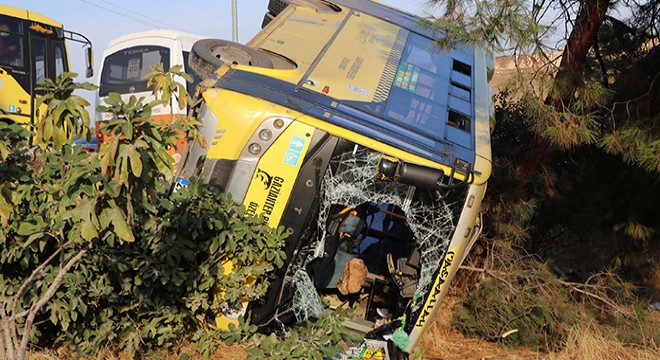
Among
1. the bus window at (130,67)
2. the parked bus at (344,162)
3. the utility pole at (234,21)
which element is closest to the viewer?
the parked bus at (344,162)

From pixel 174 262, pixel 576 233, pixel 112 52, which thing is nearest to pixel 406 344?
pixel 174 262

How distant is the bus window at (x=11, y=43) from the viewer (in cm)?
1198

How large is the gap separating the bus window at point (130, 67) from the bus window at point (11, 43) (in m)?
1.66

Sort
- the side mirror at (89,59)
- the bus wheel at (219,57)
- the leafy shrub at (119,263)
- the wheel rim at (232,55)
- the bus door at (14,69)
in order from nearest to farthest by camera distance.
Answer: the leafy shrub at (119,263)
the bus wheel at (219,57)
the wheel rim at (232,55)
the bus door at (14,69)
the side mirror at (89,59)

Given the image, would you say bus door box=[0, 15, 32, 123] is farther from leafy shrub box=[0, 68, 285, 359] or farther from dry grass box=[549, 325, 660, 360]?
dry grass box=[549, 325, 660, 360]

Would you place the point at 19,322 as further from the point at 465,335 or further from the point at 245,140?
the point at 465,335

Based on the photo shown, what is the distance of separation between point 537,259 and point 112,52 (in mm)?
9410

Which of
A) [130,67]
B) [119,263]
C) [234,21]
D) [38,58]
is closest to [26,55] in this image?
[38,58]

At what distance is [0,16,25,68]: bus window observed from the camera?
1198 centimetres

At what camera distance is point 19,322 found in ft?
13.9

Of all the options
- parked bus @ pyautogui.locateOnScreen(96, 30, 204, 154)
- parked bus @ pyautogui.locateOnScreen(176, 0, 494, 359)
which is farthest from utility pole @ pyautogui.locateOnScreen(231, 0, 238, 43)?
parked bus @ pyautogui.locateOnScreen(176, 0, 494, 359)

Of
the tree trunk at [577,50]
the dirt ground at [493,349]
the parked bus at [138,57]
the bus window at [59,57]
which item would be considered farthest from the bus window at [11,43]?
the tree trunk at [577,50]

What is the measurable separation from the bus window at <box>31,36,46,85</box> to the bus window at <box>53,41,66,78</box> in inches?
9.5

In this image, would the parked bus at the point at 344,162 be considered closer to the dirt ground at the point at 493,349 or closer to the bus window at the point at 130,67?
the dirt ground at the point at 493,349
